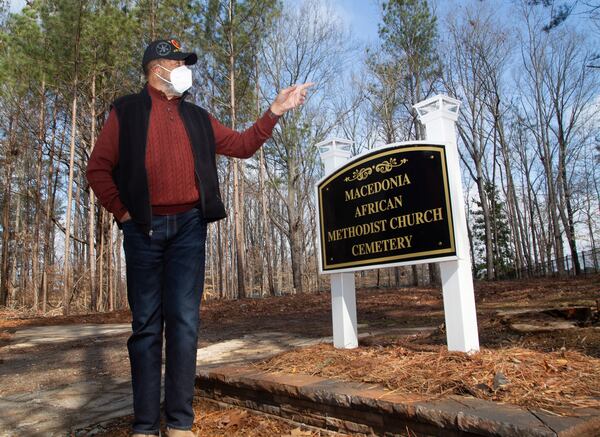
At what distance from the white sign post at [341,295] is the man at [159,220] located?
166 centimetres

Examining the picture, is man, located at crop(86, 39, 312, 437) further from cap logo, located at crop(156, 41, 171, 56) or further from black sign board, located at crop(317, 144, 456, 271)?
black sign board, located at crop(317, 144, 456, 271)

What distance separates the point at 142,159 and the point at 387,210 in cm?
183

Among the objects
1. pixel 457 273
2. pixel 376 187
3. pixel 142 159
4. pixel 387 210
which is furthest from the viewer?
pixel 376 187

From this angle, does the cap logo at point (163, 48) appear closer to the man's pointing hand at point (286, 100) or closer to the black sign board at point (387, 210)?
the man's pointing hand at point (286, 100)

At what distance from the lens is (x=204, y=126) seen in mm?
2398

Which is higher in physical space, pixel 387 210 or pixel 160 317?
pixel 387 210

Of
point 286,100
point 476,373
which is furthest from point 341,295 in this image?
point 286,100

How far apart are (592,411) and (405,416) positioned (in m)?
0.67

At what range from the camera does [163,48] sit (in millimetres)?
2273

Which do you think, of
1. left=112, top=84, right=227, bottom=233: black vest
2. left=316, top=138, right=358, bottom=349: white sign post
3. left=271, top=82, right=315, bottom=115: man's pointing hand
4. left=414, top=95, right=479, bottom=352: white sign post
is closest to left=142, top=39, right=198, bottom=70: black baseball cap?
left=112, top=84, right=227, bottom=233: black vest

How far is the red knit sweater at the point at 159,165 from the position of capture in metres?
2.12

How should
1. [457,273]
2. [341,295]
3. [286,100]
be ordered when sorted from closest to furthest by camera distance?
1. [286,100]
2. [457,273]
3. [341,295]

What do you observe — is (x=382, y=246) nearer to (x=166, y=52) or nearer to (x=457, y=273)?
(x=457, y=273)

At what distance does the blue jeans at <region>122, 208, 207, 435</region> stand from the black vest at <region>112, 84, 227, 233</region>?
0.11 meters
